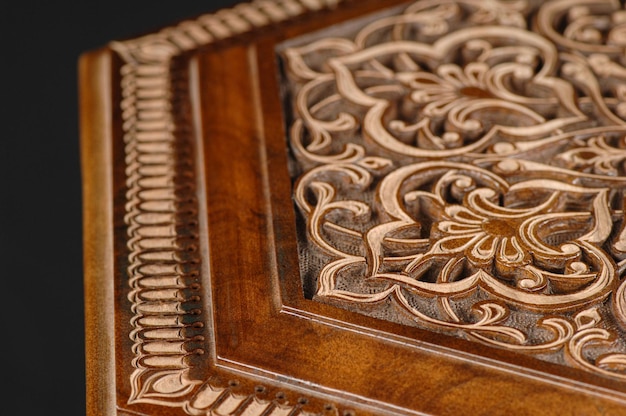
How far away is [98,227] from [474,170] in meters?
0.42

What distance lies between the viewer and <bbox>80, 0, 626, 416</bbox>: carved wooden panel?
42.6 inches

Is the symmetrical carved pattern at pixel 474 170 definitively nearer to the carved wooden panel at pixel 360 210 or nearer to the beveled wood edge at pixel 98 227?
the carved wooden panel at pixel 360 210

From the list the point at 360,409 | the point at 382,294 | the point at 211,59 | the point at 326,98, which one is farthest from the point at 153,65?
the point at 360,409

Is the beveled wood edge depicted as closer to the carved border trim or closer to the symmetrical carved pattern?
the carved border trim

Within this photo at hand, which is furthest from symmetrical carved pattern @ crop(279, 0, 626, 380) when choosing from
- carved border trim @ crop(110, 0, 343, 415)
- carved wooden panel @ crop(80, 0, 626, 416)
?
carved border trim @ crop(110, 0, 343, 415)

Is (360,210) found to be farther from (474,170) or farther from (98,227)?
(98,227)

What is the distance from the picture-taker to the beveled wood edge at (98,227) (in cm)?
111

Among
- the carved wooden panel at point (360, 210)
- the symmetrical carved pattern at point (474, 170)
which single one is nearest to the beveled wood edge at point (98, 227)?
the carved wooden panel at point (360, 210)

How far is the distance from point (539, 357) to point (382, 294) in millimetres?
166

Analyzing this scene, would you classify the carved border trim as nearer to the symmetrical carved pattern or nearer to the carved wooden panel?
the carved wooden panel

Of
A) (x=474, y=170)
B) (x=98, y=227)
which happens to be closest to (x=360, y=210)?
(x=474, y=170)

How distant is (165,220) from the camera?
128 cm

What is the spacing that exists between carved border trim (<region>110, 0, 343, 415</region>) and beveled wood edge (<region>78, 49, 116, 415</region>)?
0.08 ft

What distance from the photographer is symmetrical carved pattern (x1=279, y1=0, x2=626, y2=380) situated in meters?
1.14
